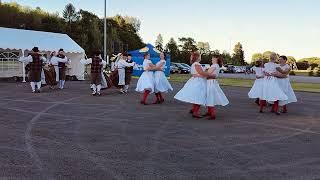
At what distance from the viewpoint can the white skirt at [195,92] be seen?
12.0 m

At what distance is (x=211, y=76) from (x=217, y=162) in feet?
17.2

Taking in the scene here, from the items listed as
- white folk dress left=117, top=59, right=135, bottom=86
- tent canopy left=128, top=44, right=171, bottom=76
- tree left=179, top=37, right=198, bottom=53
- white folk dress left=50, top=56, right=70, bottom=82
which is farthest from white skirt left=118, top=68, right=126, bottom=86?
tree left=179, top=37, right=198, bottom=53

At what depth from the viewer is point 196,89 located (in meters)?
12.1

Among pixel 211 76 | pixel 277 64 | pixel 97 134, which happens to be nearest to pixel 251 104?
pixel 277 64

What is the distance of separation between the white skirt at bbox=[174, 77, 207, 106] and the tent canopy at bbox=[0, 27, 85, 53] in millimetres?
18398

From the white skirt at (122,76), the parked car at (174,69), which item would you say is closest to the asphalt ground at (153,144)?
the white skirt at (122,76)

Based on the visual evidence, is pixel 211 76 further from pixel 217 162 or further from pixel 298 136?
pixel 217 162

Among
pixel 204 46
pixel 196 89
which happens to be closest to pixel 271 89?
Answer: pixel 196 89

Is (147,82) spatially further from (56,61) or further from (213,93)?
(56,61)

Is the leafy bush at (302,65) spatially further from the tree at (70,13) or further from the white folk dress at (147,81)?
the white folk dress at (147,81)

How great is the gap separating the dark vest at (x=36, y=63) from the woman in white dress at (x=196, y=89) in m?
10.6

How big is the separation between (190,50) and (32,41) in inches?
2717

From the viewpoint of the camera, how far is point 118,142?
8.55 m

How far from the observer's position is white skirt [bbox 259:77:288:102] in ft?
43.7
